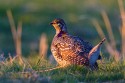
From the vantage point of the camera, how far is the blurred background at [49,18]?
1648 cm

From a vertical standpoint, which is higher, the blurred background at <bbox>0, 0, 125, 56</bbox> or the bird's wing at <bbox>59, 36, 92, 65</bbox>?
the blurred background at <bbox>0, 0, 125, 56</bbox>

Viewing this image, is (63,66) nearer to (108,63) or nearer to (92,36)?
(108,63)

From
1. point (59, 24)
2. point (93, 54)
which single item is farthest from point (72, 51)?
point (59, 24)

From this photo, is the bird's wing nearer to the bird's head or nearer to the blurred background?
the bird's head

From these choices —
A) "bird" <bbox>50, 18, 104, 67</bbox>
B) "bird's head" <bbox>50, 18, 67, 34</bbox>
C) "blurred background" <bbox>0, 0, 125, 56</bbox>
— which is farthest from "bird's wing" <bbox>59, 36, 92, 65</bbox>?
"blurred background" <bbox>0, 0, 125, 56</bbox>

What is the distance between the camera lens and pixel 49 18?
1811 cm

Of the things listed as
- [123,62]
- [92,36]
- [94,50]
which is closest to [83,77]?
[94,50]

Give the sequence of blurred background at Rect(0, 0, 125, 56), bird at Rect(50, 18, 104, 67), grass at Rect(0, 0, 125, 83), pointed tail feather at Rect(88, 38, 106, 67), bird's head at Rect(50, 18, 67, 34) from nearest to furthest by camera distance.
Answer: pointed tail feather at Rect(88, 38, 106, 67)
bird at Rect(50, 18, 104, 67)
bird's head at Rect(50, 18, 67, 34)
grass at Rect(0, 0, 125, 83)
blurred background at Rect(0, 0, 125, 56)

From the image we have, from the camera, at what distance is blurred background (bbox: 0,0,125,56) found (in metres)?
16.5

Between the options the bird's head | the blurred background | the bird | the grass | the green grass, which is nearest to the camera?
the green grass

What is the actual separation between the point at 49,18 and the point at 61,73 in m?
10.1

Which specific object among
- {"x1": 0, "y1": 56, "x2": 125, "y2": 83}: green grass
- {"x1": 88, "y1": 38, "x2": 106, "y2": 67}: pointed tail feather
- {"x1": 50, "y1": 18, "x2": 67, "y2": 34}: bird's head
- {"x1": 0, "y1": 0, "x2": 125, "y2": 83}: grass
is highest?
{"x1": 0, "y1": 0, "x2": 125, "y2": 83}: grass

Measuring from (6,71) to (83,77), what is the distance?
1.02m

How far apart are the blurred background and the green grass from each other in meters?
6.85
